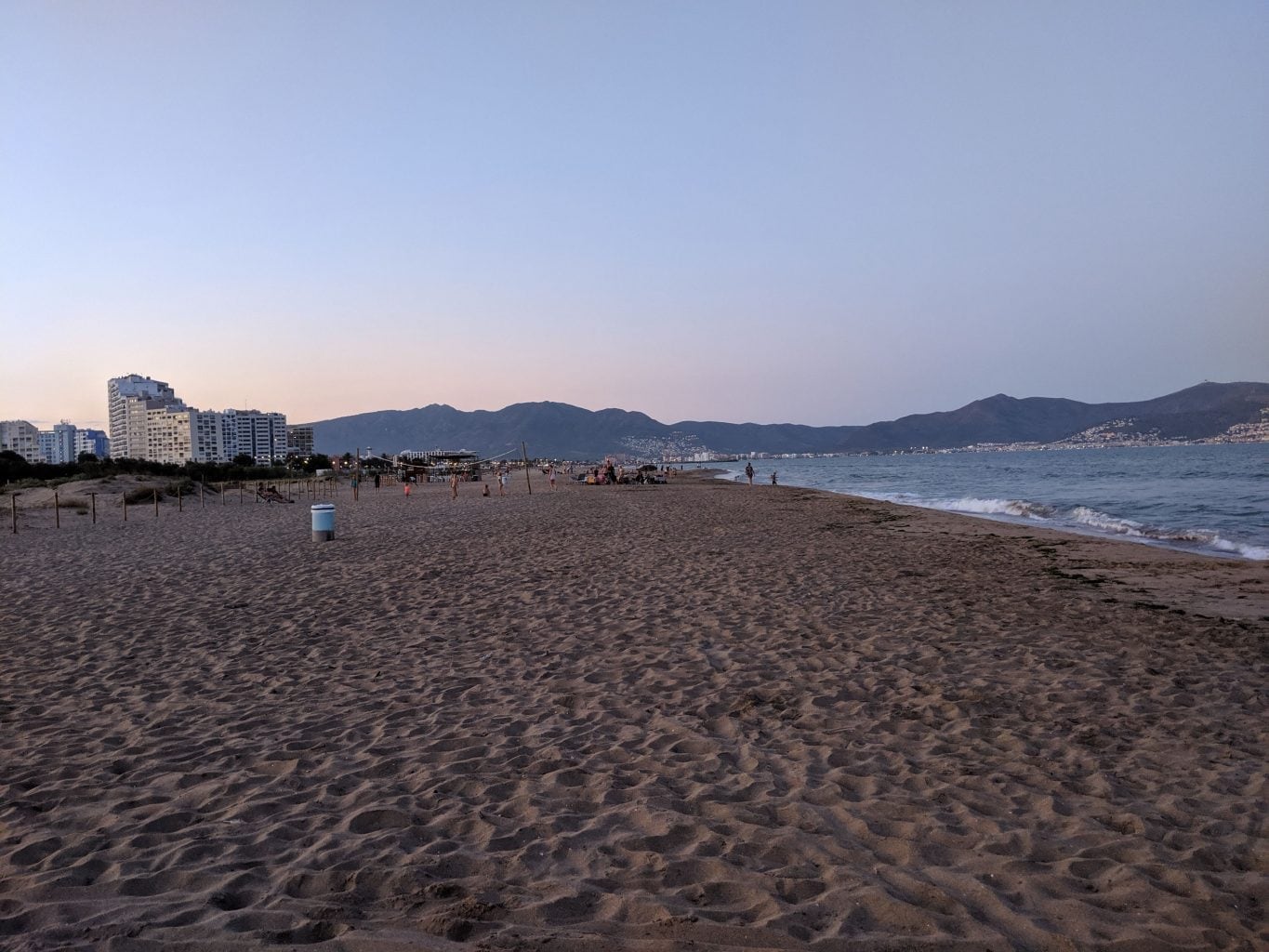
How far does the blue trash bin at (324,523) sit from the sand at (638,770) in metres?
6.14

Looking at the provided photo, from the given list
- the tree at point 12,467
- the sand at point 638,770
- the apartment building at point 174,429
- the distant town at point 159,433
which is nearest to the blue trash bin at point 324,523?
the sand at point 638,770

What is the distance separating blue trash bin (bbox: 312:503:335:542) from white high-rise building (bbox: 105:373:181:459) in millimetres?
139185

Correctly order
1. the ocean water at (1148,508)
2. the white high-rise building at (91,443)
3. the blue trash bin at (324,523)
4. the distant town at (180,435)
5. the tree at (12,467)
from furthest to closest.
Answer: the white high-rise building at (91,443) → the distant town at (180,435) → the tree at (12,467) → the ocean water at (1148,508) → the blue trash bin at (324,523)

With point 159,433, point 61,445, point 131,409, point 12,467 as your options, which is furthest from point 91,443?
point 12,467

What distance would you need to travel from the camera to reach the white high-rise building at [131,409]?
137 m

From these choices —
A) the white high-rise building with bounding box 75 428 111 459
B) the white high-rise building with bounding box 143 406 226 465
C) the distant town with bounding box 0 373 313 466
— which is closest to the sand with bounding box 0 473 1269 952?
the distant town with bounding box 0 373 313 466

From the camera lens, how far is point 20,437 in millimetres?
124688

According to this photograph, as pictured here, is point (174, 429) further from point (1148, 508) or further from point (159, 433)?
point (1148, 508)

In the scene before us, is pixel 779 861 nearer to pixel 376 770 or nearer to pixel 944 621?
pixel 376 770

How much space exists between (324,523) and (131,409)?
14923cm

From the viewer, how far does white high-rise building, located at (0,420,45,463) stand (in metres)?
121

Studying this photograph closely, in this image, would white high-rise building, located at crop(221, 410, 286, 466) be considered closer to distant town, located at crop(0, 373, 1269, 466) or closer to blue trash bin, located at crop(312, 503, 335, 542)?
distant town, located at crop(0, 373, 1269, 466)

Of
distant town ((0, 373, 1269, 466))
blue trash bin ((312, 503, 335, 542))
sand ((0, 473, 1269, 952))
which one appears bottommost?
sand ((0, 473, 1269, 952))

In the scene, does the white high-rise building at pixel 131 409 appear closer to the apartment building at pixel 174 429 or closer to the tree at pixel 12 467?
the apartment building at pixel 174 429
